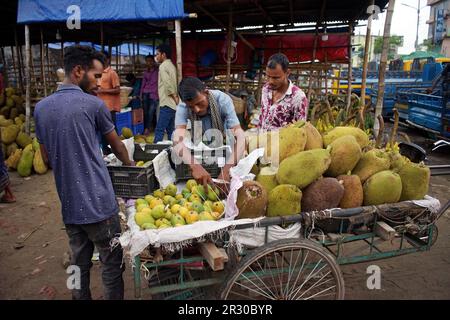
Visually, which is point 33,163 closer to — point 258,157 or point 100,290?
point 100,290

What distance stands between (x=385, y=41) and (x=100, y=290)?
503 cm

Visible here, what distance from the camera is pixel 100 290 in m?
2.91

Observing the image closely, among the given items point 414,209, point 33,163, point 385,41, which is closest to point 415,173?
point 414,209

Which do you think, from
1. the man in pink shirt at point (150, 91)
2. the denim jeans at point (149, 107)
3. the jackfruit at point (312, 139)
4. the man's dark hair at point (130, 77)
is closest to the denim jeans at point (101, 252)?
the jackfruit at point (312, 139)

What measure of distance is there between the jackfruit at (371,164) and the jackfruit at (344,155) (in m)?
0.09

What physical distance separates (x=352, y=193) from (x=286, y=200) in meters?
0.46

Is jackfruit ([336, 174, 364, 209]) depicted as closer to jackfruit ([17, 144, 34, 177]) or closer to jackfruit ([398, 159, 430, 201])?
jackfruit ([398, 159, 430, 201])

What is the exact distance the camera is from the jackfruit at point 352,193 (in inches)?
87.4

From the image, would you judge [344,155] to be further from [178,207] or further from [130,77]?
[130,77]

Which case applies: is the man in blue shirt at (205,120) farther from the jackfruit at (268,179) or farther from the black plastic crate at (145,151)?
Result: the black plastic crate at (145,151)

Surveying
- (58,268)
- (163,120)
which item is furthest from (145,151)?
(163,120)

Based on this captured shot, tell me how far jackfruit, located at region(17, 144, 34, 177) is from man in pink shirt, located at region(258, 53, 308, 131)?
174 inches

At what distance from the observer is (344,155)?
230 centimetres

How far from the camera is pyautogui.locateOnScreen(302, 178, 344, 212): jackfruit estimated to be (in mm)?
2125
